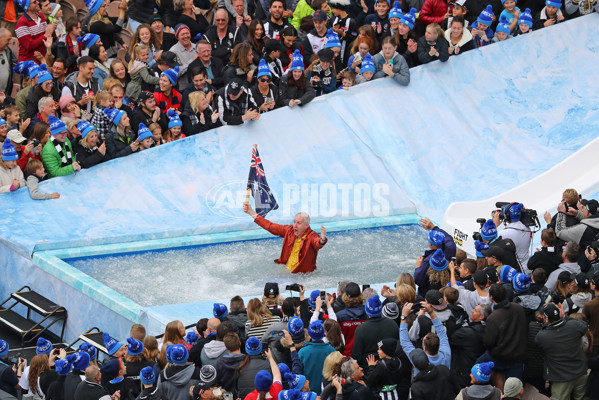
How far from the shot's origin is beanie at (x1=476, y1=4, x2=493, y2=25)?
14492 mm

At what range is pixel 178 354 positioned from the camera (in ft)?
26.2

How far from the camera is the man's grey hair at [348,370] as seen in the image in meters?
7.56

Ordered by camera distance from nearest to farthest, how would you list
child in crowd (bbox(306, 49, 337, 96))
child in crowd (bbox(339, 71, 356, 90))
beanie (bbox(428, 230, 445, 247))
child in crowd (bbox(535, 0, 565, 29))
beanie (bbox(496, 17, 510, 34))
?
1. beanie (bbox(428, 230, 445, 247))
2. child in crowd (bbox(306, 49, 337, 96))
3. child in crowd (bbox(339, 71, 356, 90))
4. beanie (bbox(496, 17, 510, 34))
5. child in crowd (bbox(535, 0, 565, 29))

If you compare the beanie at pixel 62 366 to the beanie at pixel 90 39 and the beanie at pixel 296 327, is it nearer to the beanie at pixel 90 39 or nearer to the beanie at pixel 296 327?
the beanie at pixel 296 327

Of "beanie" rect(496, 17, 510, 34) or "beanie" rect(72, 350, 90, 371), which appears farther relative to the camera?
"beanie" rect(496, 17, 510, 34)

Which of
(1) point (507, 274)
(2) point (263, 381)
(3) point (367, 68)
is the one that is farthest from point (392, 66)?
(2) point (263, 381)

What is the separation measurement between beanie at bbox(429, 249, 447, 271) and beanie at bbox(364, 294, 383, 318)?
1237 mm

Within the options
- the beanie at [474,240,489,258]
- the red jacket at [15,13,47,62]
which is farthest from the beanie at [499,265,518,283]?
the red jacket at [15,13,47,62]

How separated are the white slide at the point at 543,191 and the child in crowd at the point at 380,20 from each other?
2.85m

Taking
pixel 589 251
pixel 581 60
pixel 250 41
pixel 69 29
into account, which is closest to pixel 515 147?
pixel 581 60

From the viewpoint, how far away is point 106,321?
1080 cm

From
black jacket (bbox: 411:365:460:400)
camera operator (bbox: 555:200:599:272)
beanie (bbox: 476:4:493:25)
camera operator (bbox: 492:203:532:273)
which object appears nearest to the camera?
black jacket (bbox: 411:365:460:400)

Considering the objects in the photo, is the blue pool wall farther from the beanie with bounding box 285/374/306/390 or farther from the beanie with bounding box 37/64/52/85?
the beanie with bounding box 285/374/306/390

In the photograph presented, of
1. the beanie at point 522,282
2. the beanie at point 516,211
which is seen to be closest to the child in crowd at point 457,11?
the beanie at point 516,211
